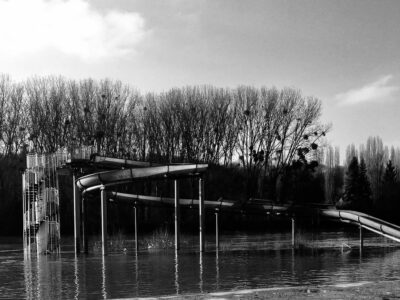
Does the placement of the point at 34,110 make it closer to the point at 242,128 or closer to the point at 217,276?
the point at 242,128

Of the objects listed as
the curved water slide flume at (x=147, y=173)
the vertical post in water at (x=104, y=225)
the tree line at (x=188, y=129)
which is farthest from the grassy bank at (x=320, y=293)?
the tree line at (x=188, y=129)

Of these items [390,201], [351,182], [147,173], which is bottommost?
[390,201]

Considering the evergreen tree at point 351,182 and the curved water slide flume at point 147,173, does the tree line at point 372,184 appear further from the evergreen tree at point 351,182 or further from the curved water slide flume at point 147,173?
the curved water slide flume at point 147,173

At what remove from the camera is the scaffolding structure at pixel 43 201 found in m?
40.0

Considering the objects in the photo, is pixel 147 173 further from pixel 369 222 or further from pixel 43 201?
pixel 369 222

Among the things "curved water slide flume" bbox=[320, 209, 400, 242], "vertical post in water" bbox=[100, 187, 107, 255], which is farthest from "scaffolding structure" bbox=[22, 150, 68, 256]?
"curved water slide flume" bbox=[320, 209, 400, 242]

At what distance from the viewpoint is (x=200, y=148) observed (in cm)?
8138

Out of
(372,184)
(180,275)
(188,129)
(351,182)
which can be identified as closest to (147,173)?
(180,275)

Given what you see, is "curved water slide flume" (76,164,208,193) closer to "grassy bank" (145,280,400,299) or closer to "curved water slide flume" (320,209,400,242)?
"curved water slide flume" (320,209,400,242)

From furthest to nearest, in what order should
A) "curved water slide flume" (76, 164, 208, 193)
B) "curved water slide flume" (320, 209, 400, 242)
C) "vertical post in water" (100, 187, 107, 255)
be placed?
1. "curved water slide flume" (320, 209, 400, 242)
2. "curved water slide flume" (76, 164, 208, 193)
3. "vertical post in water" (100, 187, 107, 255)

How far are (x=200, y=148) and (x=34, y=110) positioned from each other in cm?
2044

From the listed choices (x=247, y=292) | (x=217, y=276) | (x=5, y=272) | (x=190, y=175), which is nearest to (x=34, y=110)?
(x=190, y=175)

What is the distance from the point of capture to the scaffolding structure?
40031 mm

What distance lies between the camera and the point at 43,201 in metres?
40.3
